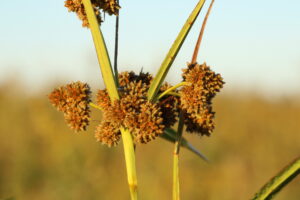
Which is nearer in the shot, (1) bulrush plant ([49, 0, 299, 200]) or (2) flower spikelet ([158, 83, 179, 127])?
(1) bulrush plant ([49, 0, 299, 200])

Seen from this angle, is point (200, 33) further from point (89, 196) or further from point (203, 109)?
point (89, 196)

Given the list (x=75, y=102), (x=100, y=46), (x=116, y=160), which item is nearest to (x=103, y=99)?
(x=75, y=102)

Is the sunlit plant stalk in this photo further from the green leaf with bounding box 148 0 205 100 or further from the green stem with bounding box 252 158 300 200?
the green stem with bounding box 252 158 300 200

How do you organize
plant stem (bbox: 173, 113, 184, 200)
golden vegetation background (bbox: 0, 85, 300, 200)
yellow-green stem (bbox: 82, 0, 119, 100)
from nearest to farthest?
yellow-green stem (bbox: 82, 0, 119, 100) < plant stem (bbox: 173, 113, 184, 200) < golden vegetation background (bbox: 0, 85, 300, 200)

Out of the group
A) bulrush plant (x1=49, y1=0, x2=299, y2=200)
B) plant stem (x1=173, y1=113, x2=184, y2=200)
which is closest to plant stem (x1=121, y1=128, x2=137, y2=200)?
bulrush plant (x1=49, y1=0, x2=299, y2=200)

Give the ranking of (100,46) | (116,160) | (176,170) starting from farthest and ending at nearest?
(116,160), (176,170), (100,46)

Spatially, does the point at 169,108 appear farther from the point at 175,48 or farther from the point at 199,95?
the point at 175,48

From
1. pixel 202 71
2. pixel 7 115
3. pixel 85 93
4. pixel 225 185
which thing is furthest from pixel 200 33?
pixel 7 115
